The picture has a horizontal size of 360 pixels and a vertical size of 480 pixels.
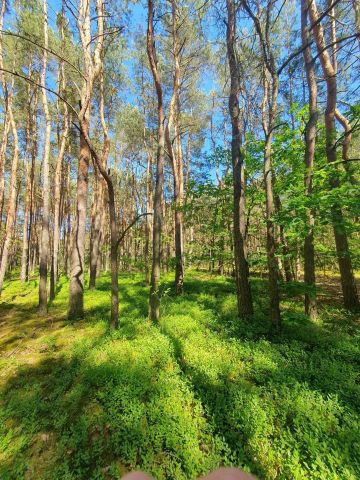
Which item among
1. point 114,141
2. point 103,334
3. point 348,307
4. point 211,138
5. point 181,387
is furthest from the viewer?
point 114,141

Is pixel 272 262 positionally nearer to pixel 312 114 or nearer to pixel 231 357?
pixel 231 357

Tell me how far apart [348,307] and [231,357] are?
15.4 feet

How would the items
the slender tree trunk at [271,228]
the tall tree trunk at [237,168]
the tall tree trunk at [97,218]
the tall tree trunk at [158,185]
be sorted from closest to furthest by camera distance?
the slender tree trunk at [271,228] → the tall tree trunk at [158,185] → the tall tree trunk at [237,168] → the tall tree trunk at [97,218]

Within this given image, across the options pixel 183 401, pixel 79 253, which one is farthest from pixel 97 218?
pixel 183 401

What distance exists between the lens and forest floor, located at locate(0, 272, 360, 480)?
2922mm

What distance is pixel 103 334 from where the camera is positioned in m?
6.15

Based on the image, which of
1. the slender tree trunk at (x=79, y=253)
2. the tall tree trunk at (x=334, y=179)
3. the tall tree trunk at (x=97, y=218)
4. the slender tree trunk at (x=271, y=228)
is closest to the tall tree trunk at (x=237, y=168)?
the slender tree trunk at (x=271, y=228)

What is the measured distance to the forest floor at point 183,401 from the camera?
2922mm

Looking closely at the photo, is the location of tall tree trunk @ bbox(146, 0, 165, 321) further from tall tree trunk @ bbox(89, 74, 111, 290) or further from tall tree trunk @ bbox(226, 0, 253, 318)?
tall tree trunk @ bbox(89, 74, 111, 290)

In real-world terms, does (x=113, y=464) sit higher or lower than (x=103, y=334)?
lower

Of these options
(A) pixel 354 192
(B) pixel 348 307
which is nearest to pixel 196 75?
(A) pixel 354 192

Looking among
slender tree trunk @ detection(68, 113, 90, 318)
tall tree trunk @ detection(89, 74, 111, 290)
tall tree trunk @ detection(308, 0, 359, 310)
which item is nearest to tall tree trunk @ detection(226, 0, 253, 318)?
tall tree trunk @ detection(308, 0, 359, 310)

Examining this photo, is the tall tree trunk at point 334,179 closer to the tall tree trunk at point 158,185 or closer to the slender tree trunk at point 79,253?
the tall tree trunk at point 158,185

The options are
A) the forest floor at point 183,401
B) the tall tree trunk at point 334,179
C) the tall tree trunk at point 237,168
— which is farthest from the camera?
the tall tree trunk at point 334,179
